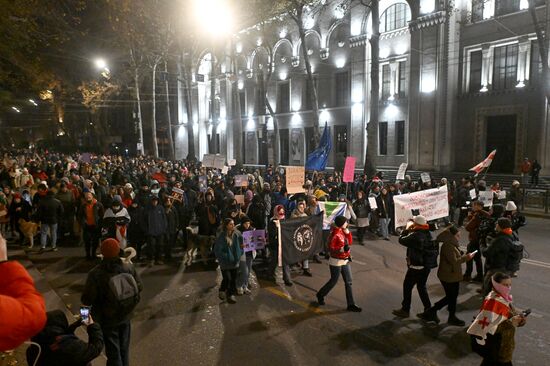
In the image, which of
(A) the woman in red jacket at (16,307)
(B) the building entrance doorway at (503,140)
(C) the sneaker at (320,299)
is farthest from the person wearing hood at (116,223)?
(B) the building entrance doorway at (503,140)

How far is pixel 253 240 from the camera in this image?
855 cm

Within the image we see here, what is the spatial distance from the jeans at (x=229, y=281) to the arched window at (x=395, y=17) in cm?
2709

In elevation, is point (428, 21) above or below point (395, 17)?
below

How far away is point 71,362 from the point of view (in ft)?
10.0

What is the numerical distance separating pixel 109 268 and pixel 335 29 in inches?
1360

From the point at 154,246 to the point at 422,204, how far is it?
6.59 m

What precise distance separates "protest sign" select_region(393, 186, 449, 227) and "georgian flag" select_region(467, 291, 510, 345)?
208 inches

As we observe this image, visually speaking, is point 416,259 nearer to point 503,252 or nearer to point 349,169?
point 503,252

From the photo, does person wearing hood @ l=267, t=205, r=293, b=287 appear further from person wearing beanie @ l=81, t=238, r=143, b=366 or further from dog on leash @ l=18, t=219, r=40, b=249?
dog on leash @ l=18, t=219, r=40, b=249

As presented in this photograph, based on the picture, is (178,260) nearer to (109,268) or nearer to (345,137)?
(109,268)

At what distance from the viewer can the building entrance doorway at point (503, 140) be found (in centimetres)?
2620

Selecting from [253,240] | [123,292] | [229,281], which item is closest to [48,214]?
[253,240]

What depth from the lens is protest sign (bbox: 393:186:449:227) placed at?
950cm

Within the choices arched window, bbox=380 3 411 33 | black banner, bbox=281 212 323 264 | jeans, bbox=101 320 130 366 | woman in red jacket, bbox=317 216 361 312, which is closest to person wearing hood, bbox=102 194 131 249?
black banner, bbox=281 212 323 264
